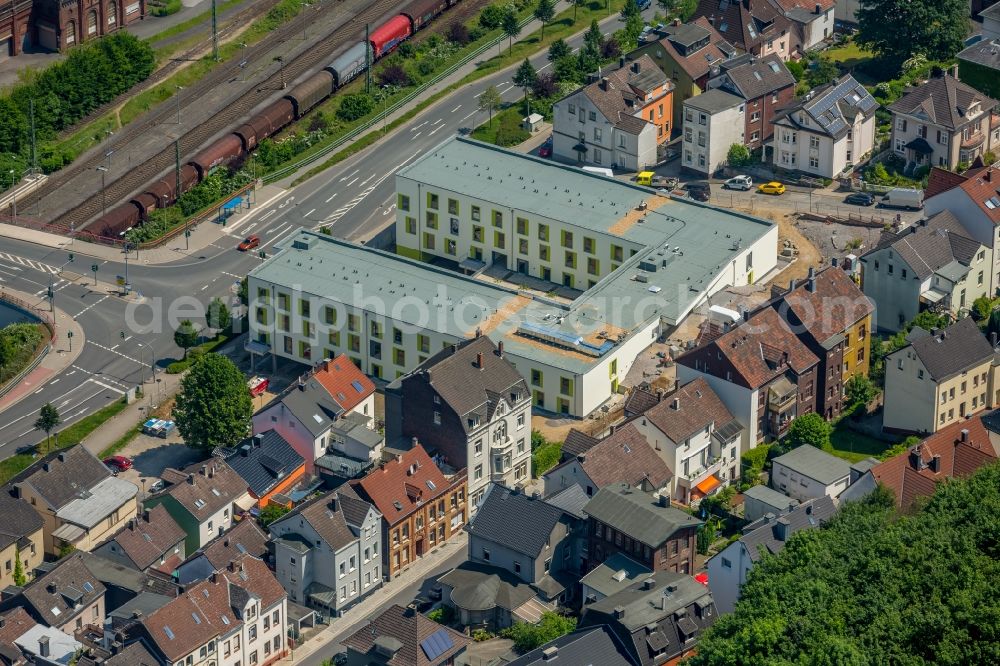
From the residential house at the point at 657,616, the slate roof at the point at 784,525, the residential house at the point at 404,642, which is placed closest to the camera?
the residential house at the point at 657,616

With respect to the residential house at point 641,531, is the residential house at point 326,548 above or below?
below

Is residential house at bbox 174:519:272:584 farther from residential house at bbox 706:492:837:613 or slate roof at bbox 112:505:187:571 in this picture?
residential house at bbox 706:492:837:613

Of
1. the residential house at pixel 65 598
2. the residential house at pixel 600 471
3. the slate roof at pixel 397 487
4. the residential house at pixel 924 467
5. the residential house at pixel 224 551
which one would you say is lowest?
the residential house at pixel 65 598

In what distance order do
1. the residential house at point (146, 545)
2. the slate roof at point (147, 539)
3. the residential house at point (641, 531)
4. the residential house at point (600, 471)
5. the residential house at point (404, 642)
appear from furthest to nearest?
the slate roof at point (147, 539) → the residential house at point (146, 545) → the residential house at point (600, 471) → the residential house at point (641, 531) → the residential house at point (404, 642)

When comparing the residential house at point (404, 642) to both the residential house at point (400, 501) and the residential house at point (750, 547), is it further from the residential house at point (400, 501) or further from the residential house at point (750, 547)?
the residential house at point (750, 547)

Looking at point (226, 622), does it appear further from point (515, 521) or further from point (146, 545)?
point (515, 521)

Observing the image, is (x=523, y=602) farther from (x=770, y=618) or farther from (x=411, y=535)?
(x=770, y=618)

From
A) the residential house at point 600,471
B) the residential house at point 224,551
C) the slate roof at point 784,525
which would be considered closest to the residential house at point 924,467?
the slate roof at point 784,525
